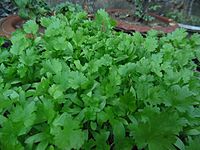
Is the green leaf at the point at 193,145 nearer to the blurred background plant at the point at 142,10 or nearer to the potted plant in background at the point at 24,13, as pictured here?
the potted plant in background at the point at 24,13

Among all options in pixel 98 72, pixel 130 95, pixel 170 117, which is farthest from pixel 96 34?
pixel 170 117

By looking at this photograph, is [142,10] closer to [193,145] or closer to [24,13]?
[24,13]

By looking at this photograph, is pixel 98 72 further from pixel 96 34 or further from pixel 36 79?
pixel 96 34

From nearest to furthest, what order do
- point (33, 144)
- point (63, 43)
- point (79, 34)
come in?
point (33, 144), point (63, 43), point (79, 34)

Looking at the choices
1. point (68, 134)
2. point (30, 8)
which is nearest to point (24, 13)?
point (30, 8)

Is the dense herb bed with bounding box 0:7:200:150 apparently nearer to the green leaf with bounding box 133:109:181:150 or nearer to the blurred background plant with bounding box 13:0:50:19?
the green leaf with bounding box 133:109:181:150

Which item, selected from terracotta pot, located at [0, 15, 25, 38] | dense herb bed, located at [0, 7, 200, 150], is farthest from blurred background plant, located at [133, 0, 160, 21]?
dense herb bed, located at [0, 7, 200, 150]

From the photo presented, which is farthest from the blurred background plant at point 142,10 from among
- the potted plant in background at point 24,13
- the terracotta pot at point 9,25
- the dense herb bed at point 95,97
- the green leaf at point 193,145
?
the green leaf at point 193,145
